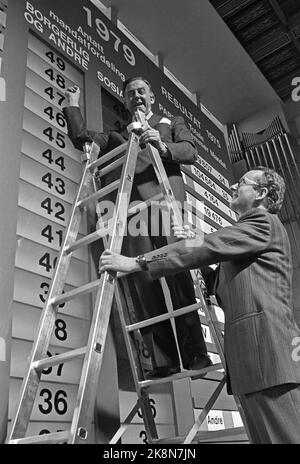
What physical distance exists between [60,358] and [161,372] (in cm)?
47

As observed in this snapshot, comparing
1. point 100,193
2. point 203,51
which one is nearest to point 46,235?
point 100,193

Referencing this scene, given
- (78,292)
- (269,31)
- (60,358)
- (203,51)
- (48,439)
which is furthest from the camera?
(269,31)

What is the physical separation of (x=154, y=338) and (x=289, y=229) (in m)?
2.62

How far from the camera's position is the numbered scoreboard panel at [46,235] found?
1494 millimetres

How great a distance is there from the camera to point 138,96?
194cm

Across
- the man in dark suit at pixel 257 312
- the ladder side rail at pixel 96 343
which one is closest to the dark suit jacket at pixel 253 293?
the man in dark suit at pixel 257 312

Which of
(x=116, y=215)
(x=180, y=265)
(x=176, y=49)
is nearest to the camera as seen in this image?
(x=180, y=265)

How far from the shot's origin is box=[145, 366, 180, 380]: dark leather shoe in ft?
4.94

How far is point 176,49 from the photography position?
3.42m

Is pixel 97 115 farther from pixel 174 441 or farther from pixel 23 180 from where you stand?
pixel 174 441

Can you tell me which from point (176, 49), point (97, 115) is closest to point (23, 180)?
point (97, 115)

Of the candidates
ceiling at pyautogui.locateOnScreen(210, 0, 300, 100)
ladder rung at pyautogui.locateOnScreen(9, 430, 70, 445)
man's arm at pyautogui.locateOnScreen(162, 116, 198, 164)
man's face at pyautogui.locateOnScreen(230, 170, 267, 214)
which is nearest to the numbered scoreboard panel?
ladder rung at pyautogui.locateOnScreen(9, 430, 70, 445)

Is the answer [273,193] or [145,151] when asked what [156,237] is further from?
[273,193]

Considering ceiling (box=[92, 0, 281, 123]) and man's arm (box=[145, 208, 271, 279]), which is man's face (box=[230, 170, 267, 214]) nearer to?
man's arm (box=[145, 208, 271, 279])
